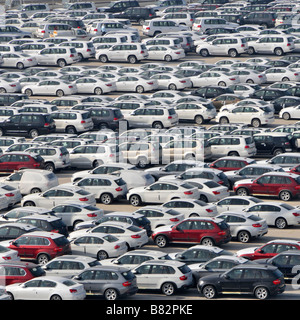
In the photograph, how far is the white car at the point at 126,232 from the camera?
102 ft

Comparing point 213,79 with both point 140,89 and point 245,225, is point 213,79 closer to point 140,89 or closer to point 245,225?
point 140,89

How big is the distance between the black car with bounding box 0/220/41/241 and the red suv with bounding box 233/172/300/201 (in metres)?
9.98

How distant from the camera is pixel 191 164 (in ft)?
132

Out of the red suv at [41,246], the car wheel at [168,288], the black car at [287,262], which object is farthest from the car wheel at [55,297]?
the black car at [287,262]

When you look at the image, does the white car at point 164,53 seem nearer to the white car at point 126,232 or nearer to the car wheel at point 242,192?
the car wheel at point 242,192

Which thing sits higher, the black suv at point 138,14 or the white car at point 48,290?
the black suv at point 138,14

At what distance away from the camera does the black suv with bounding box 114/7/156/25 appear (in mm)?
84562

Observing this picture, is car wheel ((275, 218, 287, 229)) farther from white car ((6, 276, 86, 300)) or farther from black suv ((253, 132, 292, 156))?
white car ((6, 276, 86, 300))

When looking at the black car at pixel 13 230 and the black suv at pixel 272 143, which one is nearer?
the black car at pixel 13 230

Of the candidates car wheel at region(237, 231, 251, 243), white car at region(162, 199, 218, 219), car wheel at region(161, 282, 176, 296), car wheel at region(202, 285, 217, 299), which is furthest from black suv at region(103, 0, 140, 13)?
car wheel at region(202, 285, 217, 299)

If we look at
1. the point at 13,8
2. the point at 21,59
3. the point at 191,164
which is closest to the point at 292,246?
the point at 191,164

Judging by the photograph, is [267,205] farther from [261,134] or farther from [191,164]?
[261,134]

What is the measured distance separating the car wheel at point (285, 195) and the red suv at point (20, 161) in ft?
36.6

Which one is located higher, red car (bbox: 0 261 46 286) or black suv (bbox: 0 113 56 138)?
black suv (bbox: 0 113 56 138)
